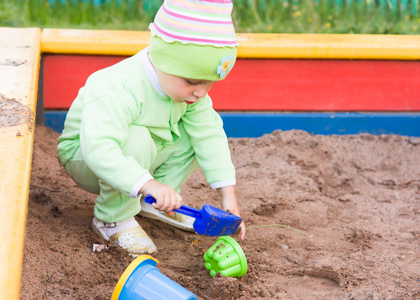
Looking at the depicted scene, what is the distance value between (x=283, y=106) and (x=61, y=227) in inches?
46.9

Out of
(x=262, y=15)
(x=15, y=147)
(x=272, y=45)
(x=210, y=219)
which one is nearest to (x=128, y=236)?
(x=210, y=219)

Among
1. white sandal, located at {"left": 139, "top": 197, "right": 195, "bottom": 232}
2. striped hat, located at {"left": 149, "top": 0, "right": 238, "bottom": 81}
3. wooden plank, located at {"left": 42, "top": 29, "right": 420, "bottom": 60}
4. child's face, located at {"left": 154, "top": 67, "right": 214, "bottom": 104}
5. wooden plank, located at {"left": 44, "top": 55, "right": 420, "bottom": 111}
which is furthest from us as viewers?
wooden plank, located at {"left": 44, "top": 55, "right": 420, "bottom": 111}

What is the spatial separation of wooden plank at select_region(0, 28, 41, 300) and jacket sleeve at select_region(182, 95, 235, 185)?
0.47 metres

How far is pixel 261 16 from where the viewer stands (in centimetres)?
316

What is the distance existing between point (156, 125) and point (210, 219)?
0.34 m

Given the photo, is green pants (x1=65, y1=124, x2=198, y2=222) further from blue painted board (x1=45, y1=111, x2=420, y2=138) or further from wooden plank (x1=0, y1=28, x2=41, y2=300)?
blue painted board (x1=45, y1=111, x2=420, y2=138)

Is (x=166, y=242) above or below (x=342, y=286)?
below

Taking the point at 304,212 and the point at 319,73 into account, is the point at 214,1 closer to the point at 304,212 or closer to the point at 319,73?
the point at 304,212

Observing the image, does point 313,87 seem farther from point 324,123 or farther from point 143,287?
point 143,287

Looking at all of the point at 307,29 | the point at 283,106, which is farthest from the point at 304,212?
the point at 307,29

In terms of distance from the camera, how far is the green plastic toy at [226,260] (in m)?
1.40

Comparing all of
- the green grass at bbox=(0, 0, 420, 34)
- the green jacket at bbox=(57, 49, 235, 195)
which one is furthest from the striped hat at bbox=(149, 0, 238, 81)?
the green grass at bbox=(0, 0, 420, 34)

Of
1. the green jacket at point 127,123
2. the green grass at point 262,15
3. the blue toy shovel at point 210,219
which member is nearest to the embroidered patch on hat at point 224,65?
the green jacket at point 127,123

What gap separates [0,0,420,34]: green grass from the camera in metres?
3.04
